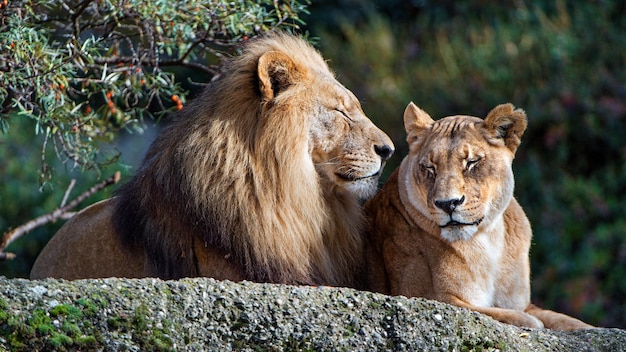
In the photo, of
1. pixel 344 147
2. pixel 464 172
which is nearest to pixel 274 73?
pixel 344 147

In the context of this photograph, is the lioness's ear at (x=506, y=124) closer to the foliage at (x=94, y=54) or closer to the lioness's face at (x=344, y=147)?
the lioness's face at (x=344, y=147)

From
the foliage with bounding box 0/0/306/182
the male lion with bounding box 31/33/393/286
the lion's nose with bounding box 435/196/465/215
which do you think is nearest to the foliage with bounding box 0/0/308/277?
the foliage with bounding box 0/0/306/182

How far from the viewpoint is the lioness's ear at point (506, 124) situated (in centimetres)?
498

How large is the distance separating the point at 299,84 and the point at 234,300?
1.31 meters

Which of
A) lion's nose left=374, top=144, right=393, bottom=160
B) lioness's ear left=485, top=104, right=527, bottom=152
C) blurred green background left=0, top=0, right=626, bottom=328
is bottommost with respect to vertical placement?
blurred green background left=0, top=0, right=626, bottom=328

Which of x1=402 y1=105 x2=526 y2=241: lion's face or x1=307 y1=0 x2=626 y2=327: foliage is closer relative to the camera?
x1=402 y1=105 x2=526 y2=241: lion's face

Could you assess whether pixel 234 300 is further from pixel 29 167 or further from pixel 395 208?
pixel 29 167

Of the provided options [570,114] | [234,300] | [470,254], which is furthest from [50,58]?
[570,114]

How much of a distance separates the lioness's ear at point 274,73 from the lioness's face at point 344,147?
16cm

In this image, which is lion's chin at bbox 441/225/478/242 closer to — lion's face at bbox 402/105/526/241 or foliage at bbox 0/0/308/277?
lion's face at bbox 402/105/526/241

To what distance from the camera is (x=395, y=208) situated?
17.3 feet

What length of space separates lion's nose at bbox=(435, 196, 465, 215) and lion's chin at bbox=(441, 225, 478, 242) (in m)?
0.15

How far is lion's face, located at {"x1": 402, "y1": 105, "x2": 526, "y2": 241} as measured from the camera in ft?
Answer: 15.6

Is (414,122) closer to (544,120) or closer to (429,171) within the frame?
(429,171)
